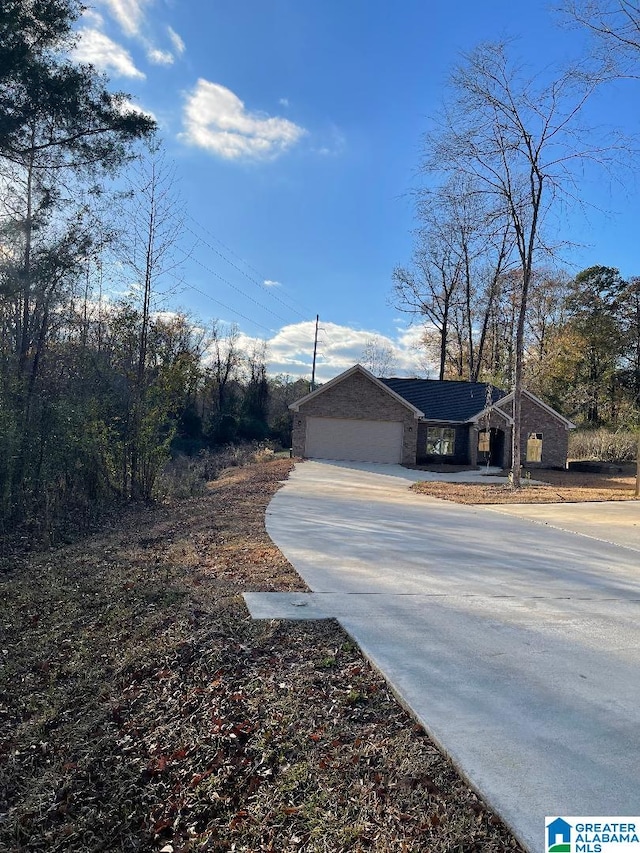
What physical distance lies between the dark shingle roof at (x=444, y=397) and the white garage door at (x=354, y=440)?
2067mm

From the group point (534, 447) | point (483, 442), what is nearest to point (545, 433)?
point (534, 447)

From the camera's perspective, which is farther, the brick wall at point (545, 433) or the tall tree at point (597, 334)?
the tall tree at point (597, 334)

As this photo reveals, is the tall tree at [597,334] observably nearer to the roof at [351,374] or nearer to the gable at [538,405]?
the gable at [538,405]

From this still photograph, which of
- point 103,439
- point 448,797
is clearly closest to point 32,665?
point 448,797

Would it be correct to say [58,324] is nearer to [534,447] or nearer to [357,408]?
[357,408]

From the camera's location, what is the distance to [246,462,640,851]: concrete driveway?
2553 mm

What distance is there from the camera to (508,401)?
26.7 metres

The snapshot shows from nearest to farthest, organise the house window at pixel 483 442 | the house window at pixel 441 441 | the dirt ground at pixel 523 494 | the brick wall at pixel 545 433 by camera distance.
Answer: the dirt ground at pixel 523 494 → the house window at pixel 483 442 → the brick wall at pixel 545 433 → the house window at pixel 441 441

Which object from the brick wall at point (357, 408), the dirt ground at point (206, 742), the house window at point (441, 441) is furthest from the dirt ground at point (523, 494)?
the dirt ground at point (206, 742)

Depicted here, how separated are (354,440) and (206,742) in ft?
75.7

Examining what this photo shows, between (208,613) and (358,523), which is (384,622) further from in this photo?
(358,523)

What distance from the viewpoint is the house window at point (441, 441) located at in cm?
2692

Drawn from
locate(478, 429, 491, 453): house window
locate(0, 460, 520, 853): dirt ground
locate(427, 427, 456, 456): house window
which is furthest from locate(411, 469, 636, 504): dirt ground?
locate(0, 460, 520, 853): dirt ground

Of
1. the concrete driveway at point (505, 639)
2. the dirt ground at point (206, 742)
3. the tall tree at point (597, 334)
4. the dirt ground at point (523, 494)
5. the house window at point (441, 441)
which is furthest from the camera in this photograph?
the tall tree at point (597, 334)
